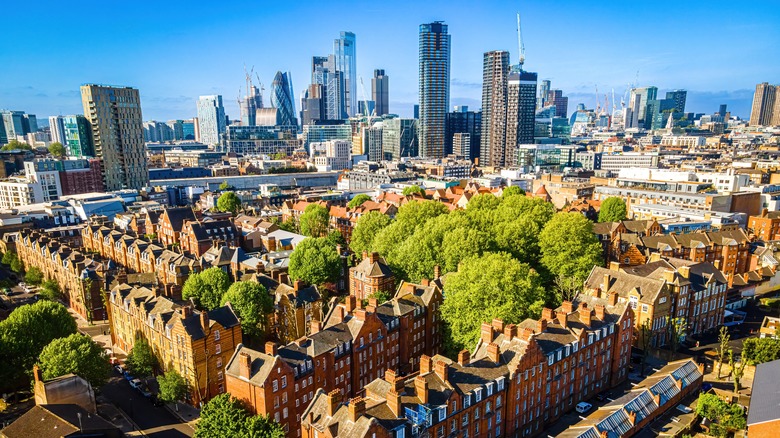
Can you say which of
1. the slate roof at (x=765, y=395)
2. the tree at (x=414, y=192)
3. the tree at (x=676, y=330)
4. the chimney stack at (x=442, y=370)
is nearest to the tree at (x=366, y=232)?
the tree at (x=414, y=192)

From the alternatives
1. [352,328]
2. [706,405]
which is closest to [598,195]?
[706,405]

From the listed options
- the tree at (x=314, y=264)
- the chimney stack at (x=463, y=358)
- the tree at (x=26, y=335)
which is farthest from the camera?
the tree at (x=314, y=264)

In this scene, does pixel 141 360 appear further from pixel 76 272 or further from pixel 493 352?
pixel 493 352

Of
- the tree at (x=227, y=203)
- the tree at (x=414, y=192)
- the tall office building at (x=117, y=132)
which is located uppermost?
the tall office building at (x=117, y=132)

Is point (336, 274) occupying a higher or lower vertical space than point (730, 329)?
higher

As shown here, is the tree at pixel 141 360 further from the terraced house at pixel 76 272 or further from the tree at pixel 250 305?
the terraced house at pixel 76 272

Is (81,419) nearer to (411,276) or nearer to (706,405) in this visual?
(411,276)

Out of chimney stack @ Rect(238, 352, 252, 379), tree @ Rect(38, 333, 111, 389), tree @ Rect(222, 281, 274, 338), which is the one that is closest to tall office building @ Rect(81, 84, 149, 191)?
tree @ Rect(222, 281, 274, 338)
